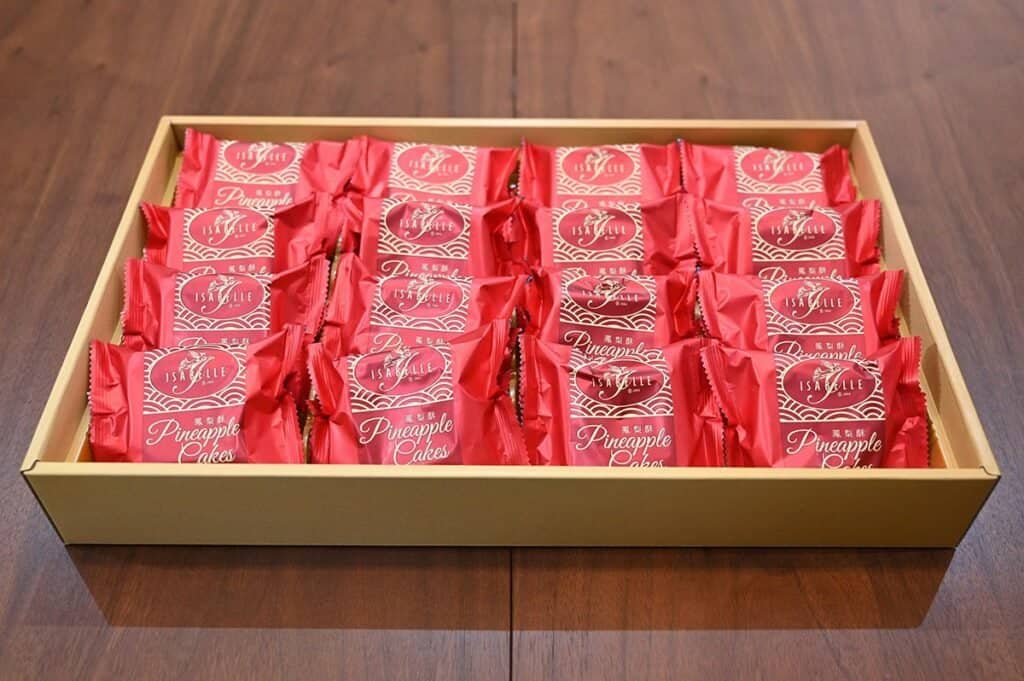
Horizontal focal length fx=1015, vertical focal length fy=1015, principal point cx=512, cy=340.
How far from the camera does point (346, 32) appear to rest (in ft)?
6.77

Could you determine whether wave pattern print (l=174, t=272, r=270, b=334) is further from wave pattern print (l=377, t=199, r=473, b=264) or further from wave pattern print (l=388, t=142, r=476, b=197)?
wave pattern print (l=388, t=142, r=476, b=197)

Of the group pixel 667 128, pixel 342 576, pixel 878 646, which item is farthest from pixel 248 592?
pixel 667 128

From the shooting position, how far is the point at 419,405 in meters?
1.31

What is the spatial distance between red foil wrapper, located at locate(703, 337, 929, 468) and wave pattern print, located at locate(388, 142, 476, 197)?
52cm

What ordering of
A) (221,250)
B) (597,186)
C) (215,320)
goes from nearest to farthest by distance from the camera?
(215,320), (221,250), (597,186)

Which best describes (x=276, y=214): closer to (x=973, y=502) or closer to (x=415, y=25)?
(x=415, y=25)

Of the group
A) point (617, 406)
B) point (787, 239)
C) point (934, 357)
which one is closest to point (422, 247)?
point (617, 406)

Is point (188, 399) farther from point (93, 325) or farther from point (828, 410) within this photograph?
point (828, 410)

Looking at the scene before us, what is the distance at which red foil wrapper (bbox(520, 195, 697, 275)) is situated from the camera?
1.54 m

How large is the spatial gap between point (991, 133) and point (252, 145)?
1.33m

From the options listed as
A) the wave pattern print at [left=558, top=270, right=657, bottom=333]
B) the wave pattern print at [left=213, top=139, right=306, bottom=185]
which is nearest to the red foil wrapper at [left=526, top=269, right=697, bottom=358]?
the wave pattern print at [left=558, top=270, right=657, bottom=333]

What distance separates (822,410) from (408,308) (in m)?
0.58

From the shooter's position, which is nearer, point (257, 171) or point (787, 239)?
point (787, 239)

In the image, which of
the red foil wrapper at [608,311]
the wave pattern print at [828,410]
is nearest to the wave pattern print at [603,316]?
the red foil wrapper at [608,311]
